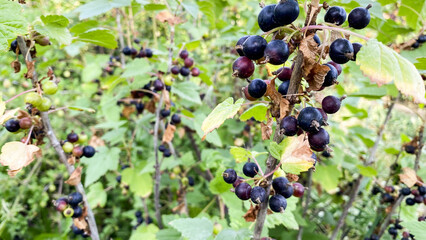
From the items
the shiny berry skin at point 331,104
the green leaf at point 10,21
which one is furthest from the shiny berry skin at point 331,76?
the green leaf at point 10,21

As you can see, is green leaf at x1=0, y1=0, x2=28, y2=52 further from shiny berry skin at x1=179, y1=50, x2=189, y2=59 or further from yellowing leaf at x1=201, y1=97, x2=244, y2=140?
shiny berry skin at x1=179, y1=50, x2=189, y2=59

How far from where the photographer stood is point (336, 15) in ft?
2.33

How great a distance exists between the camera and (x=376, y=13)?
3.77 ft

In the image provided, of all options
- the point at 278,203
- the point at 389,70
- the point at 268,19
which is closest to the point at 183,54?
the point at 268,19

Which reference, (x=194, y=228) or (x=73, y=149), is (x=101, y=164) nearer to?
(x=73, y=149)

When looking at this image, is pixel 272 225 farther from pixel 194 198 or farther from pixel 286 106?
pixel 194 198

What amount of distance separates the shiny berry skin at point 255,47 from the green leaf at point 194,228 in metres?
0.73

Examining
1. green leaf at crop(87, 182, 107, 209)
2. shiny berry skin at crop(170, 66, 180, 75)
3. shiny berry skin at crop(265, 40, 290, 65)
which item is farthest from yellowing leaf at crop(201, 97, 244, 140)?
green leaf at crop(87, 182, 107, 209)

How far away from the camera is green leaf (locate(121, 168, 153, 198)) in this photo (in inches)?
79.1

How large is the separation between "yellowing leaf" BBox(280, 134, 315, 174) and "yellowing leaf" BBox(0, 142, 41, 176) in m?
0.91

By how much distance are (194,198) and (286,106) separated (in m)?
1.74

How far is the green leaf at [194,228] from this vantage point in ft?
3.46

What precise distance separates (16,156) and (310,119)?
1.02 metres

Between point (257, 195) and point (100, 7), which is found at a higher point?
point (100, 7)
